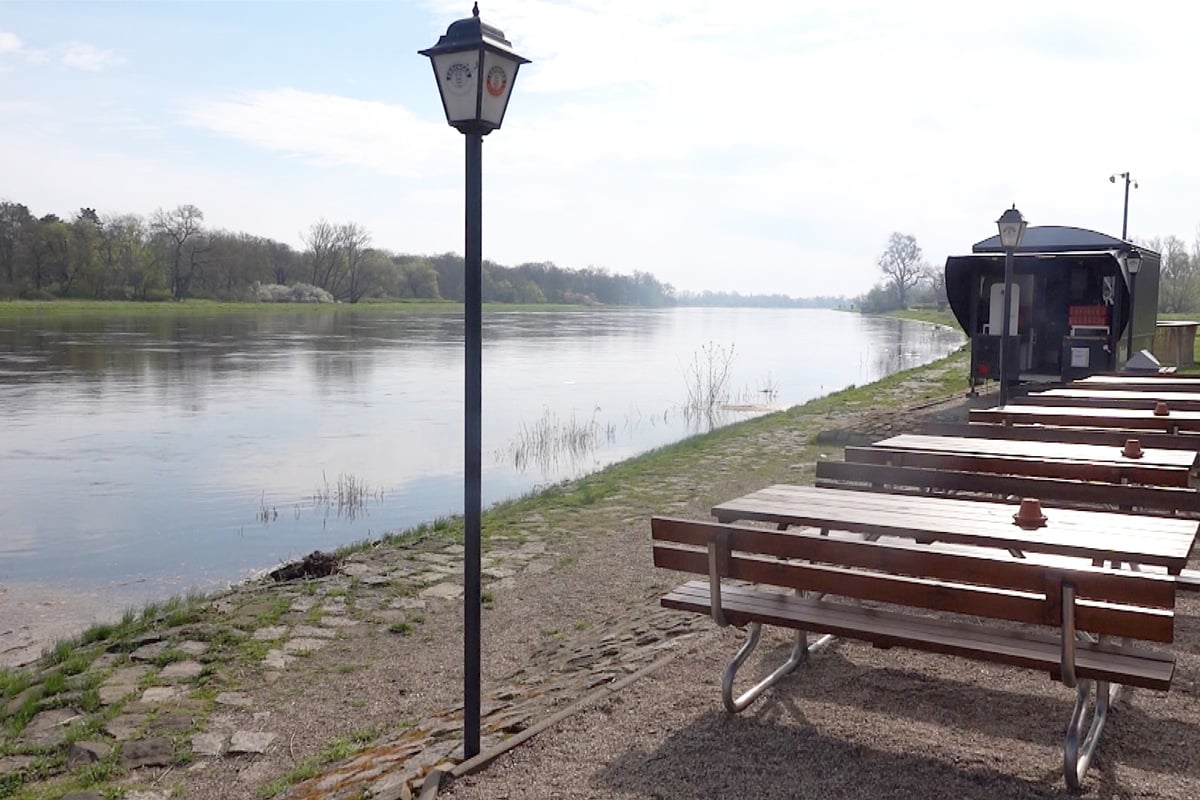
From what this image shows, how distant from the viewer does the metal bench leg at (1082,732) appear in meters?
3.26

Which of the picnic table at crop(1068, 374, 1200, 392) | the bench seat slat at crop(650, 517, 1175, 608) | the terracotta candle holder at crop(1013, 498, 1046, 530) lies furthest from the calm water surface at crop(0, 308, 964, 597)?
the terracotta candle holder at crop(1013, 498, 1046, 530)

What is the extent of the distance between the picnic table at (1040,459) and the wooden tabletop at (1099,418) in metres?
1.16

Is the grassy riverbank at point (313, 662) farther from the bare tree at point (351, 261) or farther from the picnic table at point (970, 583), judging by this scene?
the bare tree at point (351, 261)

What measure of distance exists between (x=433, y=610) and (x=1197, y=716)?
447cm

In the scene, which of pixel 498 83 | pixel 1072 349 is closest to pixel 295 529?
pixel 498 83

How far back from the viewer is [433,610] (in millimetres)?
6863

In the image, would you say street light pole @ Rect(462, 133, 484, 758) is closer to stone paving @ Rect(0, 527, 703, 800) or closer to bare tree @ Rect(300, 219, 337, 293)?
stone paving @ Rect(0, 527, 703, 800)

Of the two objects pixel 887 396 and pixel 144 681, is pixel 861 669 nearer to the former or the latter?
pixel 144 681

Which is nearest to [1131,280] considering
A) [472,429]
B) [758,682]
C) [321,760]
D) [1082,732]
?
[758,682]

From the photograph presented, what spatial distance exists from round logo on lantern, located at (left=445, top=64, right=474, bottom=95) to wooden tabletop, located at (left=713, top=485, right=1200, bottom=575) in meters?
2.03

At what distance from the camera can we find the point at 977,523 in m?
4.17

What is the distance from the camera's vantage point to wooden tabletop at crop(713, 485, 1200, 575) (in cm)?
369

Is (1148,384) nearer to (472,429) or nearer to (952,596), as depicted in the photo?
(952,596)

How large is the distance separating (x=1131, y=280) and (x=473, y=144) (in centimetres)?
1430
